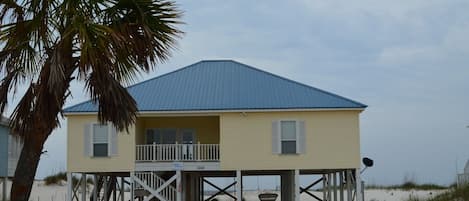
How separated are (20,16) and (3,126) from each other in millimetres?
26750

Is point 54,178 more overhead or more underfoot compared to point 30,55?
more underfoot

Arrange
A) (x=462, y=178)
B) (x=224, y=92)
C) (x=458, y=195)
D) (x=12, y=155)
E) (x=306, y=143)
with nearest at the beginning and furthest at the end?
(x=306, y=143)
(x=224, y=92)
(x=458, y=195)
(x=462, y=178)
(x=12, y=155)

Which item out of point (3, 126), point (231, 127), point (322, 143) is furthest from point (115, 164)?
point (3, 126)

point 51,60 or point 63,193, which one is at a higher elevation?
point 51,60

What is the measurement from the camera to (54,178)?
56.6m

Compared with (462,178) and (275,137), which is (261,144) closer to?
(275,137)

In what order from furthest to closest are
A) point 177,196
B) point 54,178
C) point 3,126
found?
point 54,178 < point 3,126 < point 177,196

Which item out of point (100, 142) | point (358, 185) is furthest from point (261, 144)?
point (100, 142)

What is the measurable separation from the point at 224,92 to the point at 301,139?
4.03 m

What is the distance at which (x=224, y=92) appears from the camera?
34562mm

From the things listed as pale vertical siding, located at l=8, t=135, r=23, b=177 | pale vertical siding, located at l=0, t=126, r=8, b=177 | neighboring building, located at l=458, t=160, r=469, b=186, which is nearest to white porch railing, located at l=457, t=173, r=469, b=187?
neighboring building, located at l=458, t=160, r=469, b=186

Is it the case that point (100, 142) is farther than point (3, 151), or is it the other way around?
point (3, 151)

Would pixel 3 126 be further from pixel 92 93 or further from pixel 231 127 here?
pixel 92 93

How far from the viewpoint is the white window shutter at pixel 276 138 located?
3281 cm
